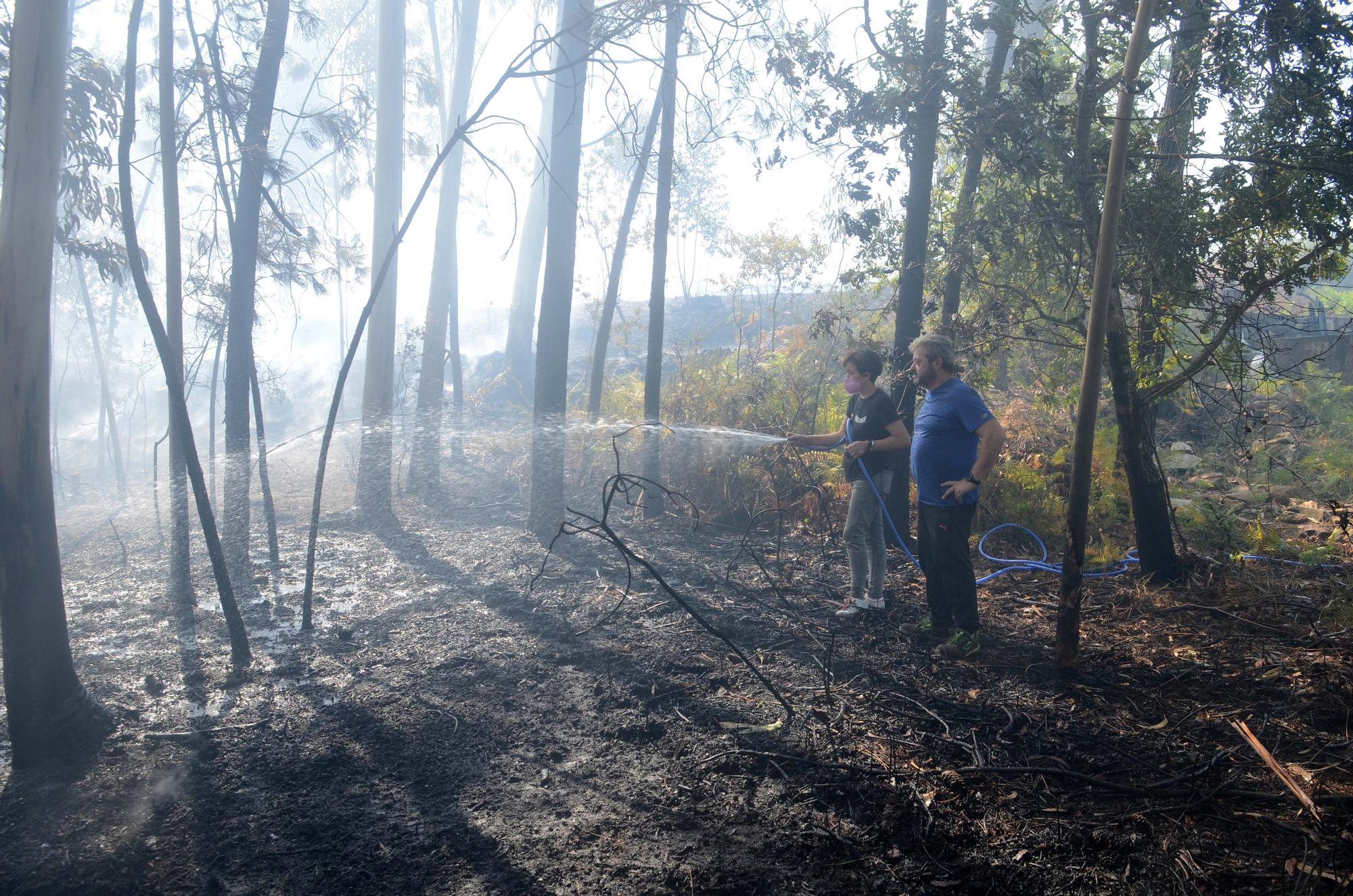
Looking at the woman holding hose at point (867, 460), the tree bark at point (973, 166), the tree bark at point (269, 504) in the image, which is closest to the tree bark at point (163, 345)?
the tree bark at point (269, 504)

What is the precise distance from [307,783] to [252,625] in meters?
3.39

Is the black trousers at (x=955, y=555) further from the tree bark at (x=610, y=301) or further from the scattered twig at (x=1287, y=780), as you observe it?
the tree bark at (x=610, y=301)

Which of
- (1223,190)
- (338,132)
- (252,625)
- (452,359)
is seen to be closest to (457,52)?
(452,359)

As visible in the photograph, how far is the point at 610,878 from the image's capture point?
2881 millimetres

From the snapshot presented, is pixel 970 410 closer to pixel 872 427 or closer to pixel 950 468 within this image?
pixel 950 468

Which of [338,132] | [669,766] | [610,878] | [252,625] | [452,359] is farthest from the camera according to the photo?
[452,359]

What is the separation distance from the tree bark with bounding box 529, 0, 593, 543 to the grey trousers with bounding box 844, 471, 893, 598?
5044 mm

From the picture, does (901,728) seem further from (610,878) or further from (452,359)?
(452,359)

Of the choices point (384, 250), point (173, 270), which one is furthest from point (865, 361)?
point (384, 250)

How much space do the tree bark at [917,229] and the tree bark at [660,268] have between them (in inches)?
164

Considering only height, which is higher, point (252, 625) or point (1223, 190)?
point (1223, 190)

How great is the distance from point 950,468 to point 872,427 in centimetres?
83

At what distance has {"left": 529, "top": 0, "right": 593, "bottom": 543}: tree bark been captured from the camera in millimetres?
10094

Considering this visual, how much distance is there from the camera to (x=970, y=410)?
4.55 meters
